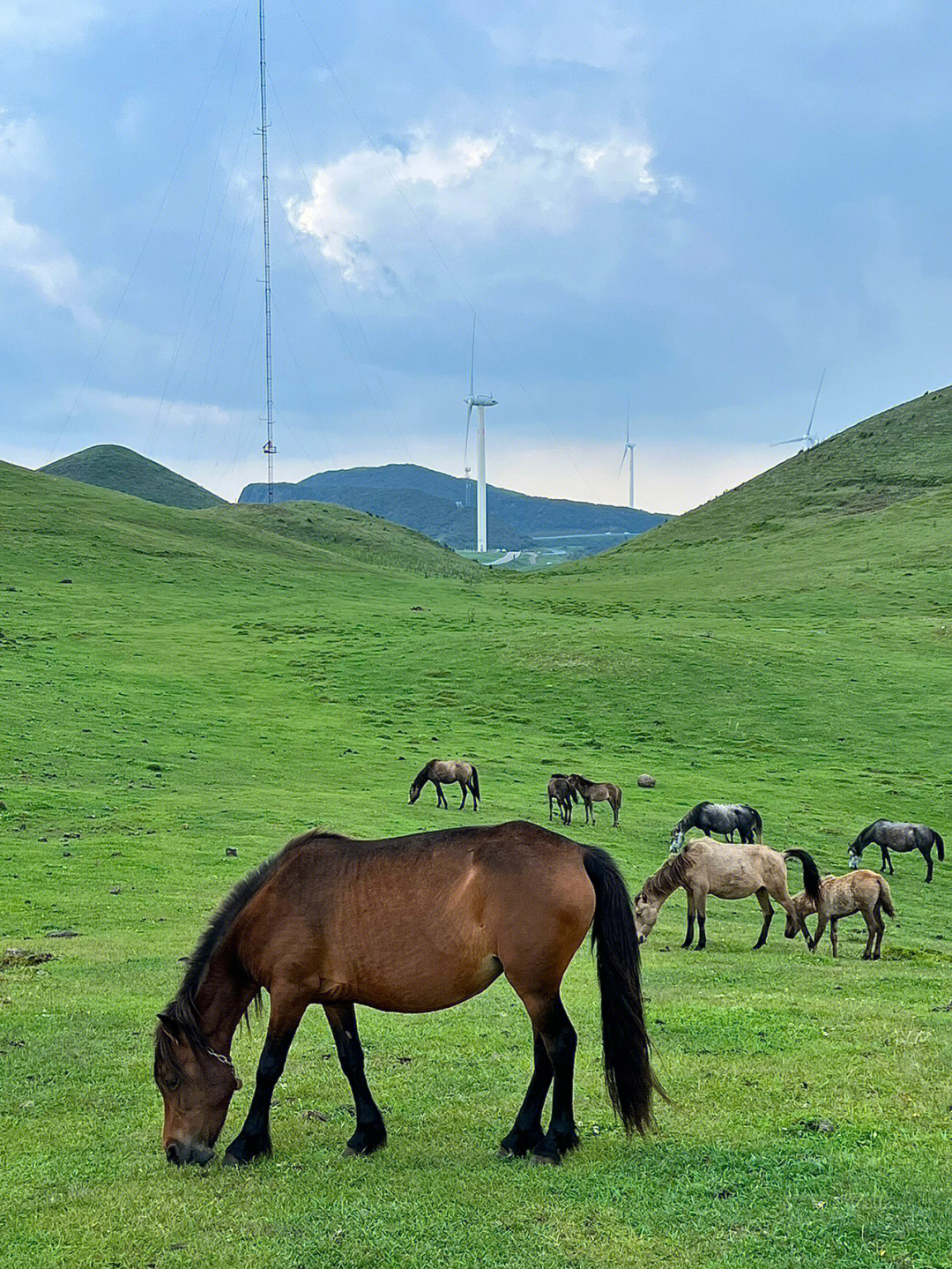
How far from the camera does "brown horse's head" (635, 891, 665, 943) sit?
50.3ft

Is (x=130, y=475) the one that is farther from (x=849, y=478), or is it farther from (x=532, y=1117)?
(x=532, y=1117)

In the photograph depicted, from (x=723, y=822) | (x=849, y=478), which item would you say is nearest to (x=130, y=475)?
(x=849, y=478)

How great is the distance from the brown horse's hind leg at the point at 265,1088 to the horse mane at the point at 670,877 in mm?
9284

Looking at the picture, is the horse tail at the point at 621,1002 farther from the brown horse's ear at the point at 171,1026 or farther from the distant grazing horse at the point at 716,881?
the distant grazing horse at the point at 716,881

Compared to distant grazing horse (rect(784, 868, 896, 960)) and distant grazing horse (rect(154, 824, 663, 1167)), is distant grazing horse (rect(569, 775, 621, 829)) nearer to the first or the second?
distant grazing horse (rect(784, 868, 896, 960))

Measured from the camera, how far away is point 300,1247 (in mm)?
5668

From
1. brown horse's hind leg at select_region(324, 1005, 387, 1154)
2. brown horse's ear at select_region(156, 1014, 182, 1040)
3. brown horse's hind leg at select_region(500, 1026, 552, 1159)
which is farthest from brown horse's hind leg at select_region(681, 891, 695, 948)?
brown horse's ear at select_region(156, 1014, 182, 1040)

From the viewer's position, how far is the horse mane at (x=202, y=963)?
23.0 ft

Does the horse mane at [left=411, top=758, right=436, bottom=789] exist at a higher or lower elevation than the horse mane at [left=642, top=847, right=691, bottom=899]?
higher

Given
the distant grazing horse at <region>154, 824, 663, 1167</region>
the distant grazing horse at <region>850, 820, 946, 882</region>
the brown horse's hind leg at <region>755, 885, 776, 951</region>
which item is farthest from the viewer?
the distant grazing horse at <region>850, 820, 946, 882</region>

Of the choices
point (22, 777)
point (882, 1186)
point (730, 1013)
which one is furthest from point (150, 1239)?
point (22, 777)

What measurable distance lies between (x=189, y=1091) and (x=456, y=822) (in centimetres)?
1590

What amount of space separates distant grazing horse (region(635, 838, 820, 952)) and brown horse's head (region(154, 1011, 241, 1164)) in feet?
30.2

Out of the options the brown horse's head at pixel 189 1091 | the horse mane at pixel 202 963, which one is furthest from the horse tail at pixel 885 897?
the brown horse's head at pixel 189 1091
